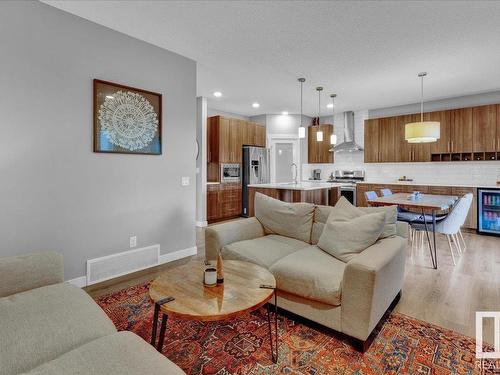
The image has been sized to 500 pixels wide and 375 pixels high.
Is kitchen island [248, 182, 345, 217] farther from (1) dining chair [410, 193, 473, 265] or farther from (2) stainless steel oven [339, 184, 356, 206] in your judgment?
(1) dining chair [410, 193, 473, 265]

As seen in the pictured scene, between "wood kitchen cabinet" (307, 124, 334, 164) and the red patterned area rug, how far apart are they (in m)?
5.56

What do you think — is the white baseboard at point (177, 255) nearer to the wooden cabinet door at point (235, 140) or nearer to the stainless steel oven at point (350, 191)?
the wooden cabinet door at point (235, 140)

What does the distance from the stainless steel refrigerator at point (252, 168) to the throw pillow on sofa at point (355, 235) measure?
4512mm

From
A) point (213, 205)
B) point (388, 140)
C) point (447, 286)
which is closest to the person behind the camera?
point (447, 286)

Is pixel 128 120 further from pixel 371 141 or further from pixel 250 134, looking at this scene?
pixel 371 141

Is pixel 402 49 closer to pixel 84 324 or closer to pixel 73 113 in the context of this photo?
pixel 73 113

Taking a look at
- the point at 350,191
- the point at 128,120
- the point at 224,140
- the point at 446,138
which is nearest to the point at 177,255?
the point at 128,120

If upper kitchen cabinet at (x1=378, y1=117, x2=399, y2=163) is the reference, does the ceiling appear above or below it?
above

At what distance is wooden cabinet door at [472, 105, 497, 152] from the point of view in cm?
507

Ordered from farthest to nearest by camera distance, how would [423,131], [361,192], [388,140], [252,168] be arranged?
[252,168] < [361,192] < [388,140] < [423,131]

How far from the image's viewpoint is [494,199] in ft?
16.1

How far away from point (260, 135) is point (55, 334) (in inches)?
248

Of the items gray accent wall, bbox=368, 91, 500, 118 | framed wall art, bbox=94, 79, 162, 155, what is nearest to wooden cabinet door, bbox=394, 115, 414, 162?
gray accent wall, bbox=368, 91, 500, 118

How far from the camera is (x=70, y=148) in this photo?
8.86 feet
